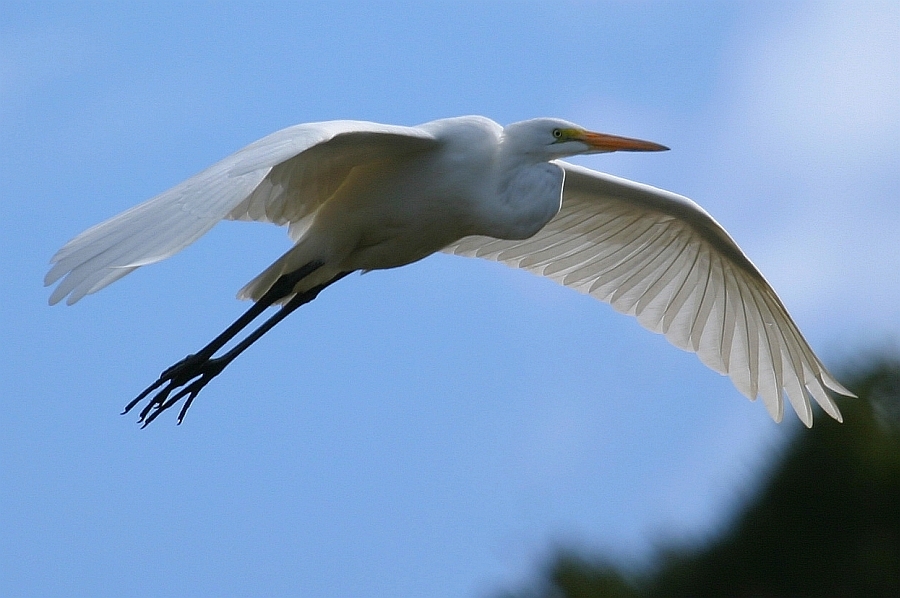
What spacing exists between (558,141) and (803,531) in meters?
3.65

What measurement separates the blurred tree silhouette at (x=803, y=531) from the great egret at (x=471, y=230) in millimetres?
590

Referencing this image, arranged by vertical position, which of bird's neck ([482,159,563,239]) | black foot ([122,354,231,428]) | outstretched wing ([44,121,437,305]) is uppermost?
outstretched wing ([44,121,437,305])

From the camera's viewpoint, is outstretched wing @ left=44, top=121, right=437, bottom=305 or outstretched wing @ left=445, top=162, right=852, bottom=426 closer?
outstretched wing @ left=44, top=121, right=437, bottom=305

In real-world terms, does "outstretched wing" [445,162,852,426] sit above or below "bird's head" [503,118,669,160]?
below

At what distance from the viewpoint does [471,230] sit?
6.99 meters

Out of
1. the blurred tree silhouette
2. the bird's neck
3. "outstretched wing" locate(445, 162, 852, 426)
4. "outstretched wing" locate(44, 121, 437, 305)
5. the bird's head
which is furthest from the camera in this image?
"outstretched wing" locate(445, 162, 852, 426)

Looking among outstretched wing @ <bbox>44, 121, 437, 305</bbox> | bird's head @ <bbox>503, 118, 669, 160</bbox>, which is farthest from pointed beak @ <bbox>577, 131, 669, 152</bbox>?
outstretched wing @ <bbox>44, 121, 437, 305</bbox>

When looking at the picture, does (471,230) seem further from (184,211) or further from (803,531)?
(803,531)

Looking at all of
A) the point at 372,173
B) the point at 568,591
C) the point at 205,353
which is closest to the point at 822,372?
the point at 372,173

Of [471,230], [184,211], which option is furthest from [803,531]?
[471,230]

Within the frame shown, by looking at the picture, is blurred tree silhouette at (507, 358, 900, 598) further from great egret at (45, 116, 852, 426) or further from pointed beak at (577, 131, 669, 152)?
pointed beak at (577, 131, 669, 152)

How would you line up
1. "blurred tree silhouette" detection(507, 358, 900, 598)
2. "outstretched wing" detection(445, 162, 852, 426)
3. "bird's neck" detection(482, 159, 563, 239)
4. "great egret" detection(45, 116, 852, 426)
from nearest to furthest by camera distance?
"blurred tree silhouette" detection(507, 358, 900, 598)
"great egret" detection(45, 116, 852, 426)
"bird's neck" detection(482, 159, 563, 239)
"outstretched wing" detection(445, 162, 852, 426)

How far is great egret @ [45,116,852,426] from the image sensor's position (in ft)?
16.0

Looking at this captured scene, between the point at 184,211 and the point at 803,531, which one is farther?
the point at 184,211
